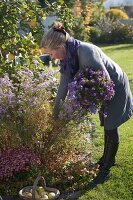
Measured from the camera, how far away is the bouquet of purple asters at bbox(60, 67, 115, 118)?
4.20m

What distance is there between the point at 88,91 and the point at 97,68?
263 mm

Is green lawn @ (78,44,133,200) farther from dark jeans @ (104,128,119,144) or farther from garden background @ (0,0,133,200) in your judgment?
dark jeans @ (104,128,119,144)

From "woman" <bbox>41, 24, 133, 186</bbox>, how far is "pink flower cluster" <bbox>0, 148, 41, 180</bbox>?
49 cm

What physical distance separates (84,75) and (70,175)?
1.16m

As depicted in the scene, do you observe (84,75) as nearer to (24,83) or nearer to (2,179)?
(24,83)

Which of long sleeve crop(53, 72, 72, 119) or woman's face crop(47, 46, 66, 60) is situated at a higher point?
woman's face crop(47, 46, 66, 60)

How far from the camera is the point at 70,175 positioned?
4734 millimetres

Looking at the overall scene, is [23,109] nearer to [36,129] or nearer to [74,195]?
[36,129]

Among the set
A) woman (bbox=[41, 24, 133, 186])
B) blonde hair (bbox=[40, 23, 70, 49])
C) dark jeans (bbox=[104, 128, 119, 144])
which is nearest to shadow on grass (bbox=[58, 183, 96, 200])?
woman (bbox=[41, 24, 133, 186])

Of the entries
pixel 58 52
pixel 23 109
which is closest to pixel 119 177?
pixel 23 109

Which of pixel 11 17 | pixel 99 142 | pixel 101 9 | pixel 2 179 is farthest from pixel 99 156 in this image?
pixel 101 9

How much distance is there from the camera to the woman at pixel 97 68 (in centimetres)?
429

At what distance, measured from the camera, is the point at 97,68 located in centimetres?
429

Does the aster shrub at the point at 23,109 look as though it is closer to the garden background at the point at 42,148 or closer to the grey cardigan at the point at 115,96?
the garden background at the point at 42,148
